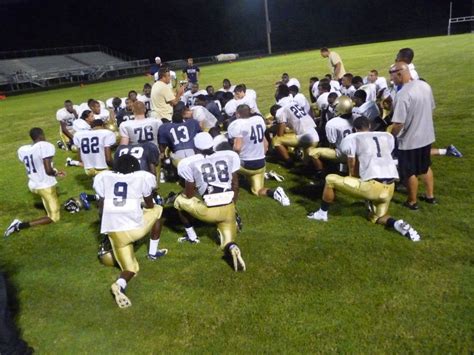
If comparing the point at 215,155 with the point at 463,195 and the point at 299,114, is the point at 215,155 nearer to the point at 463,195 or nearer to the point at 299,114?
the point at 299,114

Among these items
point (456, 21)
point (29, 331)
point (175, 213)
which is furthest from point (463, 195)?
point (456, 21)

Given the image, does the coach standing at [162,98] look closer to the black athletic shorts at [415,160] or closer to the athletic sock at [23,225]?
the athletic sock at [23,225]

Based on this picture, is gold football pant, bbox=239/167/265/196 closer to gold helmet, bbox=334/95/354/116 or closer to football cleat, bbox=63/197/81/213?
gold helmet, bbox=334/95/354/116

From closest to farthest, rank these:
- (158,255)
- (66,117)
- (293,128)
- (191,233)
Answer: (158,255) < (191,233) < (293,128) < (66,117)

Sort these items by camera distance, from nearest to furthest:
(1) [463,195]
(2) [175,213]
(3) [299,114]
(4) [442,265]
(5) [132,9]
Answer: (4) [442,265] < (1) [463,195] < (2) [175,213] < (3) [299,114] < (5) [132,9]

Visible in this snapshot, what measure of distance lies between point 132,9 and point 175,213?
1912 inches

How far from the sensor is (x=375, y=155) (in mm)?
5938

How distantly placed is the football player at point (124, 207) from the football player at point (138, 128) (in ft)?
8.60

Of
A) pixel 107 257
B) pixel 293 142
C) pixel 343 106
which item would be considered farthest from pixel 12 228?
pixel 343 106

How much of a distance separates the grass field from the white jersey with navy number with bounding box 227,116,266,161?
0.84m

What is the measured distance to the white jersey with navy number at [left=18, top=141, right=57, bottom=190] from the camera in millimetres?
7336

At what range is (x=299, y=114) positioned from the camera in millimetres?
8953

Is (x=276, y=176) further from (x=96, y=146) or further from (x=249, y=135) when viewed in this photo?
(x=96, y=146)

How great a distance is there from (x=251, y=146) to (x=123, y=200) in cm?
306
